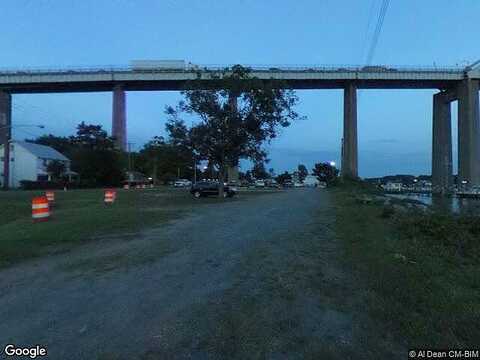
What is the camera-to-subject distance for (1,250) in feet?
35.9

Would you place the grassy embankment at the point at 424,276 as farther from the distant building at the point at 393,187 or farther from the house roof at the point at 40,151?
the house roof at the point at 40,151

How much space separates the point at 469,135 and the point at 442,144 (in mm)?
11504

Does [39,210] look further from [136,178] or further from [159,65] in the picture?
[136,178]

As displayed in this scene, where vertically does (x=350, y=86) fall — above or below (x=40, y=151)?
above

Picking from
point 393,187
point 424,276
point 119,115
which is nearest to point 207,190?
point 424,276

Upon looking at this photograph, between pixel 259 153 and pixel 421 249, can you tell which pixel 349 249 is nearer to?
pixel 421 249

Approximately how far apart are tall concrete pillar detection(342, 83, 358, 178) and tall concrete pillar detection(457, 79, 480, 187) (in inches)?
854

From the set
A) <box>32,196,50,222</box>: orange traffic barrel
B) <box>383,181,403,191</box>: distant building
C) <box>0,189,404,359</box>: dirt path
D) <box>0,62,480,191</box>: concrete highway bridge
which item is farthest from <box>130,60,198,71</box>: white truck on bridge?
<box>0,189,404,359</box>: dirt path

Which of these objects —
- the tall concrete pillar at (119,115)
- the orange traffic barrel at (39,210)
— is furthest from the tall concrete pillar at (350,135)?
the orange traffic barrel at (39,210)

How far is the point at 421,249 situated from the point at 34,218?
13.9 metres

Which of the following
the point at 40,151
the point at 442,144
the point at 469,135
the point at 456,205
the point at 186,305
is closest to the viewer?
the point at 186,305

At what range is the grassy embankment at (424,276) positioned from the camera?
549 cm

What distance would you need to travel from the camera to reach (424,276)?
26.8ft

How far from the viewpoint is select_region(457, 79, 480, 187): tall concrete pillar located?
9950 centimetres
